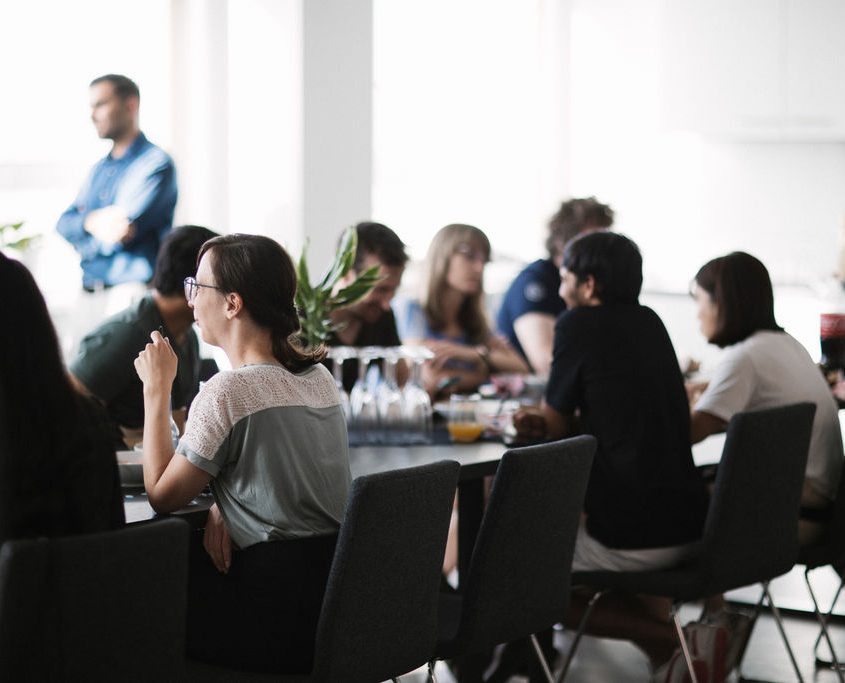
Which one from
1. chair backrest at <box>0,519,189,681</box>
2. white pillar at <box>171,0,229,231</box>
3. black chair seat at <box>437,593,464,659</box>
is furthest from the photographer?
white pillar at <box>171,0,229,231</box>

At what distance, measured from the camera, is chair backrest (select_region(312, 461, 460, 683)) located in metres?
2.15

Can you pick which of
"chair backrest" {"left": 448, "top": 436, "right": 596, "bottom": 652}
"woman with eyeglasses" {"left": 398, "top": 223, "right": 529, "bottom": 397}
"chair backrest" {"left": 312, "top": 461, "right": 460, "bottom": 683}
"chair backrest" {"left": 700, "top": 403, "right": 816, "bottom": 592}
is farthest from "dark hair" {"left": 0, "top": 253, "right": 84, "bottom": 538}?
"woman with eyeglasses" {"left": 398, "top": 223, "right": 529, "bottom": 397}

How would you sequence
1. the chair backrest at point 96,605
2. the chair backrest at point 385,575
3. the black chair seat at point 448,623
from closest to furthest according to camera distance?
the chair backrest at point 96,605 → the chair backrest at point 385,575 → the black chair seat at point 448,623

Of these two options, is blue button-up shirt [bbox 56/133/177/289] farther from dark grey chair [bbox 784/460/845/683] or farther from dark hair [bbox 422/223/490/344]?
dark grey chair [bbox 784/460/845/683]

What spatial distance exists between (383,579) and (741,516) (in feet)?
3.62

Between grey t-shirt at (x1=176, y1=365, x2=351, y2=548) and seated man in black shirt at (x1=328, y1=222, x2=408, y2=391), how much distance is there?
171 cm

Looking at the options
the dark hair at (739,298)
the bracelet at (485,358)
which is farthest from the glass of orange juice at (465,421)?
the bracelet at (485,358)

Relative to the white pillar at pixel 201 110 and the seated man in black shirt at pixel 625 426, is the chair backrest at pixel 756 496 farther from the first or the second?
the white pillar at pixel 201 110

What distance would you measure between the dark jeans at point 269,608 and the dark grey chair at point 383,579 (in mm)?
30

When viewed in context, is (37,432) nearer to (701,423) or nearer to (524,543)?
(524,543)

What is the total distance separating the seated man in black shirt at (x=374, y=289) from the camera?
4047 mm

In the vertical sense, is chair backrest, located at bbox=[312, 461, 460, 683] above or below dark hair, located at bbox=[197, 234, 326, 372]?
below

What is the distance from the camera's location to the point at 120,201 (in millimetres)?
4883

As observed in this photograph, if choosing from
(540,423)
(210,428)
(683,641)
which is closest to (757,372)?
(540,423)
